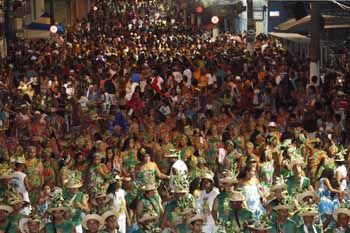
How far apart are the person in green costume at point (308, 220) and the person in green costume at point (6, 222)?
3.62 m

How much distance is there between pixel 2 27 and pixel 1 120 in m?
19.3

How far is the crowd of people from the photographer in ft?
39.3

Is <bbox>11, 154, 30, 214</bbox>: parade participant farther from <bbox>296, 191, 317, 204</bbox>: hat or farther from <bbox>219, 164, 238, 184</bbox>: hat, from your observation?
<bbox>296, 191, 317, 204</bbox>: hat

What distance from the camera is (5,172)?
14172mm

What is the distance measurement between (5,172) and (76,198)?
176 cm

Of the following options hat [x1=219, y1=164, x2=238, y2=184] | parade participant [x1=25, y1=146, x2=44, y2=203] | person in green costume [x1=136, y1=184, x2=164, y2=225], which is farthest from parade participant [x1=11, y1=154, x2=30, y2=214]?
hat [x1=219, y1=164, x2=238, y2=184]

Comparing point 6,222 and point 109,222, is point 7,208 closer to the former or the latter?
point 6,222

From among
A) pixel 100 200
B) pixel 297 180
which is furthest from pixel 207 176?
pixel 100 200

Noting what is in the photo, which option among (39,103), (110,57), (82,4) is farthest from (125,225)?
(82,4)

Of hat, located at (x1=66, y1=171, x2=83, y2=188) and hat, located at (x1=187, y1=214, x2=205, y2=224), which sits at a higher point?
hat, located at (x1=66, y1=171, x2=83, y2=188)

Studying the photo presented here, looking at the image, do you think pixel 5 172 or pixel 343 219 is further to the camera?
pixel 5 172

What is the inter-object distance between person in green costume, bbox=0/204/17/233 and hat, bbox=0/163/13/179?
2002 millimetres

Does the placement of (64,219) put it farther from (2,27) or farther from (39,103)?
(2,27)

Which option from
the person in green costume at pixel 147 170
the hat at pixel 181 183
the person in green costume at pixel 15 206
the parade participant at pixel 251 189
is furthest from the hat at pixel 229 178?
the person in green costume at pixel 15 206
